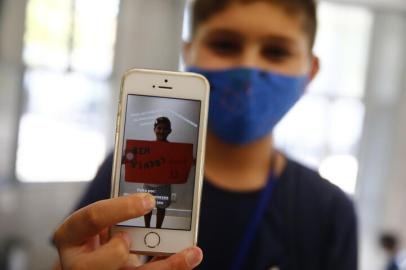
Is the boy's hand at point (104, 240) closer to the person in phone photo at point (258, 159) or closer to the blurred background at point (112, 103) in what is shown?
the person in phone photo at point (258, 159)

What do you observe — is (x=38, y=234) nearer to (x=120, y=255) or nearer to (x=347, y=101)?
(x=120, y=255)

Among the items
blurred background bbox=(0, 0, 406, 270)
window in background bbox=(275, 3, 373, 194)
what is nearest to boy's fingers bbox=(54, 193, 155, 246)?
blurred background bbox=(0, 0, 406, 270)

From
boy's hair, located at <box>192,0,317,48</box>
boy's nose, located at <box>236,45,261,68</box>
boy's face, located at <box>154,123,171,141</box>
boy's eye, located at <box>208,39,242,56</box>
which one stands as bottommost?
boy's face, located at <box>154,123,171,141</box>

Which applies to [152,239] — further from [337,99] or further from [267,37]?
[337,99]

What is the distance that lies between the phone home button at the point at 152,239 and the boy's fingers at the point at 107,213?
5 centimetres

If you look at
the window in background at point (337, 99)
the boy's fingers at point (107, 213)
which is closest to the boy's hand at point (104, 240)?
the boy's fingers at point (107, 213)

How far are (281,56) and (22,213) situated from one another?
2083 millimetres

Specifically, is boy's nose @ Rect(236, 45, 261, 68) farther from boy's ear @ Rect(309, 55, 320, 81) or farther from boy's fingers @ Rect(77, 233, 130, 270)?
boy's fingers @ Rect(77, 233, 130, 270)

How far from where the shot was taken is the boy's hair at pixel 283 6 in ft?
1.88

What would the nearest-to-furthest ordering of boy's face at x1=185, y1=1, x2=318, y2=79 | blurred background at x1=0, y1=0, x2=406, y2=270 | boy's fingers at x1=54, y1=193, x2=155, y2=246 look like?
boy's fingers at x1=54, y1=193, x2=155, y2=246 < boy's face at x1=185, y1=1, x2=318, y2=79 < blurred background at x1=0, y1=0, x2=406, y2=270

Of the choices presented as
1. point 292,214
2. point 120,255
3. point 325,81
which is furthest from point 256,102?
point 325,81

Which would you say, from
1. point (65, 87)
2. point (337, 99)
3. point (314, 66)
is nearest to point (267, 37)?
point (314, 66)

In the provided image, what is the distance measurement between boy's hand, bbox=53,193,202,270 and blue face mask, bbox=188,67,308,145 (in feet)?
0.81

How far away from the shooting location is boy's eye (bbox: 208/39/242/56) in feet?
1.87
